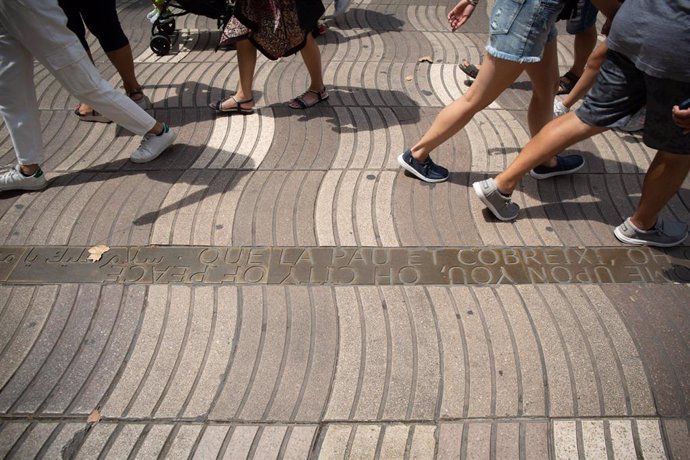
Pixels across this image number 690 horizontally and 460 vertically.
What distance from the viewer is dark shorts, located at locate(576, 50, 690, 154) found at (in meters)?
2.18

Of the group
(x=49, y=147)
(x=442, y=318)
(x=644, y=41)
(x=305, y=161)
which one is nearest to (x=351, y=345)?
(x=442, y=318)

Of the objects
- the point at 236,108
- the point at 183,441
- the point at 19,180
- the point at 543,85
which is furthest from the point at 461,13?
the point at 19,180

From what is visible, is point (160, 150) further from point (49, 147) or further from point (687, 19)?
point (687, 19)

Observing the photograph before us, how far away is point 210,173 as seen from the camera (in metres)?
3.27

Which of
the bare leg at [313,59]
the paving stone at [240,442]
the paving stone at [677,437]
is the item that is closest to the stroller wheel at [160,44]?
the bare leg at [313,59]

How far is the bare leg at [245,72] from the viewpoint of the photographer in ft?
11.8

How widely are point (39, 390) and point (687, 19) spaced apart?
301 centimetres

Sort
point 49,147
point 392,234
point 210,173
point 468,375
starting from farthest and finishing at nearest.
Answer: point 49,147
point 210,173
point 392,234
point 468,375

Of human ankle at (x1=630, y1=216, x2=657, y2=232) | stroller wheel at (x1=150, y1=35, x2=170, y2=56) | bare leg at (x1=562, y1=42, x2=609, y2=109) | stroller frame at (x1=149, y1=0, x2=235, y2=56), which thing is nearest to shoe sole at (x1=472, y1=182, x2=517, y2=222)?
human ankle at (x1=630, y1=216, x2=657, y2=232)

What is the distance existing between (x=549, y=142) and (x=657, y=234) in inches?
31.4

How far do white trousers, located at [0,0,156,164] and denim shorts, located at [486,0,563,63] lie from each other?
2167 millimetres

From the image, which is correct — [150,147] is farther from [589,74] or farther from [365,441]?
[589,74]

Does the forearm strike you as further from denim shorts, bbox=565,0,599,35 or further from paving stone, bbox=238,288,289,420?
paving stone, bbox=238,288,289,420

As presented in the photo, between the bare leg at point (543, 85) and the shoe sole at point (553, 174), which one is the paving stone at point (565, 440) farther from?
the bare leg at point (543, 85)
